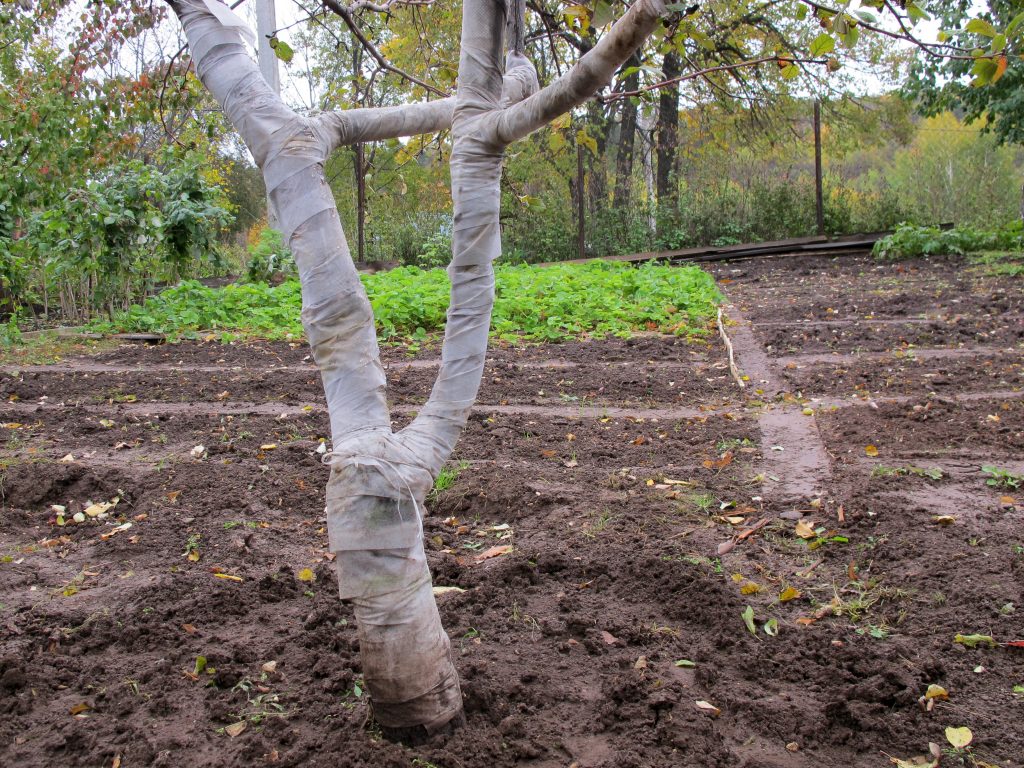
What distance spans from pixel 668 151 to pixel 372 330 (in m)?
15.8

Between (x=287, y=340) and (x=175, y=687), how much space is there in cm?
603

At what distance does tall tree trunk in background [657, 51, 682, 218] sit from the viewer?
1573cm

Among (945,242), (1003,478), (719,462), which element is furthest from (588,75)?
(945,242)

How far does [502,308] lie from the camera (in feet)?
27.7

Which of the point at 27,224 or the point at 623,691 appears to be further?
the point at 27,224

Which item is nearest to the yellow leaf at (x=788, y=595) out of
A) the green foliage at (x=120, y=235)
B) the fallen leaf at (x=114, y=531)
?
the fallen leaf at (x=114, y=531)

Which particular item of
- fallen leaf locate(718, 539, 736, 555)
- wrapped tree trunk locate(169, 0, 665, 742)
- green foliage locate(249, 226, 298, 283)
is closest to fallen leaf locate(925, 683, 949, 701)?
fallen leaf locate(718, 539, 736, 555)

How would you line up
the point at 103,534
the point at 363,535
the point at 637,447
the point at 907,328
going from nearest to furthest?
the point at 363,535
the point at 103,534
the point at 637,447
the point at 907,328

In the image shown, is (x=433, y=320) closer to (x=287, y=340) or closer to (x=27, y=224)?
(x=287, y=340)

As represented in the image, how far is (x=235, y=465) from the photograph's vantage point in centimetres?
411

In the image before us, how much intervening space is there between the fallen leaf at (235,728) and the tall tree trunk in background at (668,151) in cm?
1446

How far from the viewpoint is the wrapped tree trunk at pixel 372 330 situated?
73.6 inches

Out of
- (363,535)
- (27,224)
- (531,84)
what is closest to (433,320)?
(27,224)

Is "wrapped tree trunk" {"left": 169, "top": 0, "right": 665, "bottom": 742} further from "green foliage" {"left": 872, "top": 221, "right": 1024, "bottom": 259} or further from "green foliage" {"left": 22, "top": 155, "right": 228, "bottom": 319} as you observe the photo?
"green foliage" {"left": 872, "top": 221, "right": 1024, "bottom": 259}
